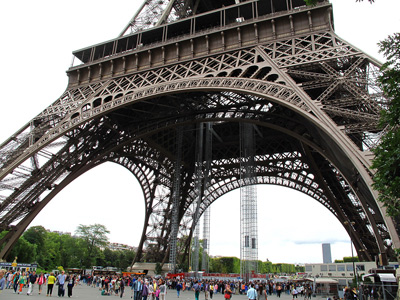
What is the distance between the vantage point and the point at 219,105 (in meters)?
24.8

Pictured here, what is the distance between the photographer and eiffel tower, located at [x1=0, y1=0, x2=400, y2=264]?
15.6 m

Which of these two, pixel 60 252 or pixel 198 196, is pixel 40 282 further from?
pixel 60 252

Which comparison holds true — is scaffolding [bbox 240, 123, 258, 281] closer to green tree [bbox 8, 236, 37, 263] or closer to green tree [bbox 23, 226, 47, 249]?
green tree [bbox 8, 236, 37, 263]

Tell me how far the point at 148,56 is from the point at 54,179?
1111cm

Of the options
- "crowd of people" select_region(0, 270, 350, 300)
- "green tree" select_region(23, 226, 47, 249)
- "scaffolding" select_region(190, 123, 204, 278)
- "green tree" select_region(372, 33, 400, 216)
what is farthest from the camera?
"green tree" select_region(23, 226, 47, 249)

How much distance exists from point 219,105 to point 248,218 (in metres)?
9.31

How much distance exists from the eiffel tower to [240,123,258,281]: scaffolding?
247 centimetres

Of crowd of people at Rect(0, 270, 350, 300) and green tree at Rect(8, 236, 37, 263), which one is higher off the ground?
green tree at Rect(8, 236, 37, 263)

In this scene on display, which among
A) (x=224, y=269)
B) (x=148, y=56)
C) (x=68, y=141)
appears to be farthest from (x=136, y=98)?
(x=224, y=269)

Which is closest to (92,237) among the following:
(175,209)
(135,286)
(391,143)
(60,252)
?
(60,252)

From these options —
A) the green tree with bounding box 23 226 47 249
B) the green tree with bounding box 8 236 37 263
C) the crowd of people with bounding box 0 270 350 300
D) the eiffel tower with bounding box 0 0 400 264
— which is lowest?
the crowd of people with bounding box 0 270 350 300

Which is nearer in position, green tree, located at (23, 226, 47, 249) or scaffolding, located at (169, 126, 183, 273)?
scaffolding, located at (169, 126, 183, 273)

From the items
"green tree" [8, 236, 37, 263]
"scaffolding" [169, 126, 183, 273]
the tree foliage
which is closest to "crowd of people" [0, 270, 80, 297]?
"scaffolding" [169, 126, 183, 273]

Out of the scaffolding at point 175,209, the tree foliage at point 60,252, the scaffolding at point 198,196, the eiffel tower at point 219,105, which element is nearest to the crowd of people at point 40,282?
the eiffel tower at point 219,105
